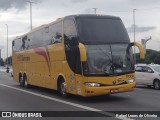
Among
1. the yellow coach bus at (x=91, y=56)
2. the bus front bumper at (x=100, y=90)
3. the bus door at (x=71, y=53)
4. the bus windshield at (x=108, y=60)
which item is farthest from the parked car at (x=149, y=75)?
the bus front bumper at (x=100, y=90)

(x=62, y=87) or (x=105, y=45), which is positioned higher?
(x=105, y=45)

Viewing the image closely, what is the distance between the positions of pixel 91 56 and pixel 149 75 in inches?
364

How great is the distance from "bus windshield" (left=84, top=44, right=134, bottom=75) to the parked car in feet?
25.1

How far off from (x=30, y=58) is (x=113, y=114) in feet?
40.8

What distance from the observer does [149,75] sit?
23.5 meters

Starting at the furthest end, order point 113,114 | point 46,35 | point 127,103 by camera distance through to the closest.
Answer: point 46,35
point 127,103
point 113,114

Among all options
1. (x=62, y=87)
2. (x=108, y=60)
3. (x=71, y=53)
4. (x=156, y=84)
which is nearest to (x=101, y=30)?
(x=108, y=60)

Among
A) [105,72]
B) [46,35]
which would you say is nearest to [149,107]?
[105,72]

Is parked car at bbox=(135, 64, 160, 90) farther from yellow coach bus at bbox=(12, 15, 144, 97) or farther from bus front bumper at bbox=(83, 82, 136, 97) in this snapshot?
bus front bumper at bbox=(83, 82, 136, 97)

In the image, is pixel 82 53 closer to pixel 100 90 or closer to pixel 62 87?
pixel 100 90

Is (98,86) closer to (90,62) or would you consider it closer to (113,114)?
(90,62)

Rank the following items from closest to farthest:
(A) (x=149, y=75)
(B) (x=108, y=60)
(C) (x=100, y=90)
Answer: (C) (x=100, y=90) < (B) (x=108, y=60) < (A) (x=149, y=75)

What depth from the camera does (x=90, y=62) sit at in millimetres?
15000

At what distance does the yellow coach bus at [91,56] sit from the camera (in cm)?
1496
